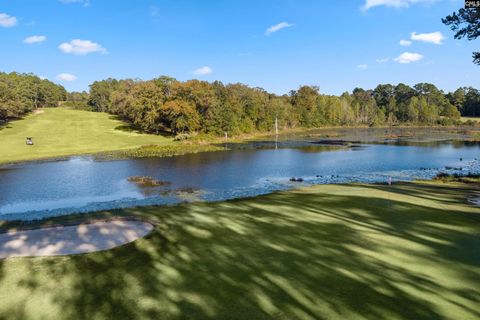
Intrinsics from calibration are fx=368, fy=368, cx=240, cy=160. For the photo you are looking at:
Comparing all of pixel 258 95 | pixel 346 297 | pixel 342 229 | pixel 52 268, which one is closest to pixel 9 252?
pixel 52 268

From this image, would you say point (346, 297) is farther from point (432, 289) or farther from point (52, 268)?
point (52, 268)

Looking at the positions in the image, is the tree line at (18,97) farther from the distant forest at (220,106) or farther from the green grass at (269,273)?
the green grass at (269,273)

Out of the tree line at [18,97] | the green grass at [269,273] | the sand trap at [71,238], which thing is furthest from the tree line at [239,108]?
the green grass at [269,273]

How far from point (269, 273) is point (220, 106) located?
3798 inches

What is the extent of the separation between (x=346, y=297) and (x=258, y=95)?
5203 inches

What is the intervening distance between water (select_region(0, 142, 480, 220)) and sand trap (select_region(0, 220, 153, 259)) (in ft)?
31.5

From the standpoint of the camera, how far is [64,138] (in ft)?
254

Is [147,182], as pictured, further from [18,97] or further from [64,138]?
[18,97]

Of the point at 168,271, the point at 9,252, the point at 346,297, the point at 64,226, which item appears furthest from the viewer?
the point at 64,226

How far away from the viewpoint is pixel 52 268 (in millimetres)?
11008

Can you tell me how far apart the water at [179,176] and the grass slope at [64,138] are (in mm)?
9907

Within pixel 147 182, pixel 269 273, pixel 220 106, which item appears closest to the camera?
pixel 269 273

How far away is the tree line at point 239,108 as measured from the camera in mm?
92125

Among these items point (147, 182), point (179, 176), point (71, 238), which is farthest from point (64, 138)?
point (71, 238)
